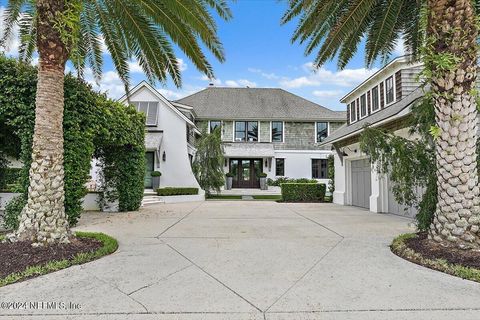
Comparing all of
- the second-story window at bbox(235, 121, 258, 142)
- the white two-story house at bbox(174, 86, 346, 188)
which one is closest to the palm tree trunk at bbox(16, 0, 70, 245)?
the white two-story house at bbox(174, 86, 346, 188)

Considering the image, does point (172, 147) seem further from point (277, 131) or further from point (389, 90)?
point (389, 90)

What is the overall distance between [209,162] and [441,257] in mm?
16565

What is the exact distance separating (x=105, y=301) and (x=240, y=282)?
5.71ft

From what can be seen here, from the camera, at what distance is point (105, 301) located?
369cm

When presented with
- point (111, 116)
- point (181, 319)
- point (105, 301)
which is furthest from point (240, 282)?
point (111, 116)

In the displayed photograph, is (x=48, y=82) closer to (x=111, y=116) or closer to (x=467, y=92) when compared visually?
(x=111, y=116)

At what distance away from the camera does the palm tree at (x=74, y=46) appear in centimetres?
569

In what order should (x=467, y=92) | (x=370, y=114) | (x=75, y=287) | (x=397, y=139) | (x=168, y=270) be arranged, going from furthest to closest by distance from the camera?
(x=370, y=114)
(x=397, y=139)
(x=467, y=92)
(x=168, y=270)
(x=75, y=287)

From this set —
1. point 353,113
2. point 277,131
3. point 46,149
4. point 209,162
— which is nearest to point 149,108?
point 209,162

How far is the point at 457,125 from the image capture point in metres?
5.27

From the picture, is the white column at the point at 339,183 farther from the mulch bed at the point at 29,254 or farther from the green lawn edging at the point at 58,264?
the mulch bed at the point at 29,254

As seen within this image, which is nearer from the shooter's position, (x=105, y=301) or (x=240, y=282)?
(x=105, y=301)

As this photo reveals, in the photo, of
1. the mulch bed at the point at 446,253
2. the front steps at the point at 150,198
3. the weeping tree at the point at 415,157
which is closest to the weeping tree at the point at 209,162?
the front steps at the point at 150,198

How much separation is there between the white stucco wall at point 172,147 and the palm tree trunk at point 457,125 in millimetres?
15742
